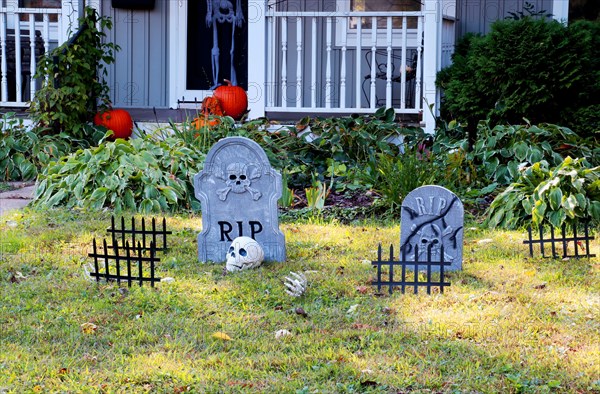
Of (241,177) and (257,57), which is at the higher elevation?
(257,57)

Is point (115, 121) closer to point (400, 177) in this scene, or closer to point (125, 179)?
point (125, 179)

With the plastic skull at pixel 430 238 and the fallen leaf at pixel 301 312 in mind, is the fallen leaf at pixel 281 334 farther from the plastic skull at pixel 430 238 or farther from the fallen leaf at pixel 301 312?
the plastic skull at pixel 430 238

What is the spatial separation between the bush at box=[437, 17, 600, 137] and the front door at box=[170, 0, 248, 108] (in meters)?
3.86

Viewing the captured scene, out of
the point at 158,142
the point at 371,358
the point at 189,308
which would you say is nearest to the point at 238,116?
the point at 158,142

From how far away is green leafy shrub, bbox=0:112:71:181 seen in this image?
877cm

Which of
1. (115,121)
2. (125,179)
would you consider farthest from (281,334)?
(115,121)

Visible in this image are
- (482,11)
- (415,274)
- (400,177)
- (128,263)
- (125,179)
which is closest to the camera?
(415,274)

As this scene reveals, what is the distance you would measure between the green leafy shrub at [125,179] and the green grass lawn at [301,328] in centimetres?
130

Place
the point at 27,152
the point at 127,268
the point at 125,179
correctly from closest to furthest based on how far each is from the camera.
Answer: the point at 127,268
the point at 125,179
the point at 27,152

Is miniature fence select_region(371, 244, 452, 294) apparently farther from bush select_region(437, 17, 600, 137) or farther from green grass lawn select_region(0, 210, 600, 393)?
bush select_region(437, 17, 600, 137)

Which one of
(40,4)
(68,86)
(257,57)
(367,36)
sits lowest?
(68,86)

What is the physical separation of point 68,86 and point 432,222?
17.7ft

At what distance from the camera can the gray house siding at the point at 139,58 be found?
11750mm

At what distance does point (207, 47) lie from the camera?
39.1 feet
